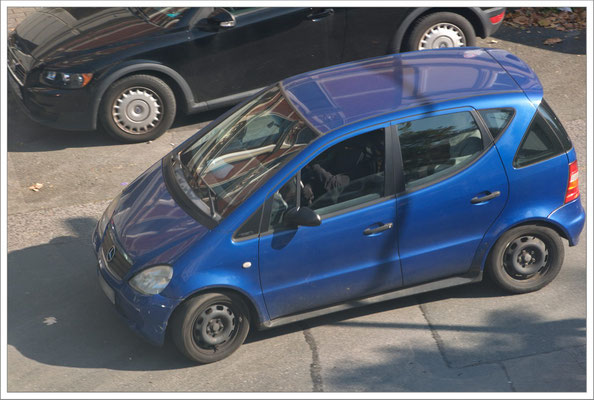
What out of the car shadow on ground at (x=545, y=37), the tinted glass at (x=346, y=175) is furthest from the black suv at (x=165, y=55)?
the tinted glass at (x=346, y=175)

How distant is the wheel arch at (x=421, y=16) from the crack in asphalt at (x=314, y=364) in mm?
4567

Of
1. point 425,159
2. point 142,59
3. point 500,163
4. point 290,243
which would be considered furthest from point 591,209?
point 142,59

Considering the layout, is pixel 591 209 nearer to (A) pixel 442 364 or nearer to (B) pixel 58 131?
(A) pixel 442 364

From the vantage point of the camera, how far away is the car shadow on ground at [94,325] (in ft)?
18.9

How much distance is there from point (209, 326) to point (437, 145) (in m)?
2.13

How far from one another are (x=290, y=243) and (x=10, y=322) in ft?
8.35

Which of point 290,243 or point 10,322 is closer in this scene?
point 290,243

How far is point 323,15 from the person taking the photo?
889cm

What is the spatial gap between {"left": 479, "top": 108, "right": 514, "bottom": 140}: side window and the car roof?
0.15m

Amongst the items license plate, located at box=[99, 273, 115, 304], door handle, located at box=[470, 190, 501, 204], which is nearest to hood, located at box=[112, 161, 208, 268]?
license plate, located at box=[99, 273, 115, 304]

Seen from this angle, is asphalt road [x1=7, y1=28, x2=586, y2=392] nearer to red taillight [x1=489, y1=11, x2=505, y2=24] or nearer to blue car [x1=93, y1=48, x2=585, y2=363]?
blue car [x1=93, y1=48, x2=585, y2=363]

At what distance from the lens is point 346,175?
5512 mm

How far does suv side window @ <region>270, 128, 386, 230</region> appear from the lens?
540 cm

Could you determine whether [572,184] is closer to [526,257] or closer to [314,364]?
[526,257]
